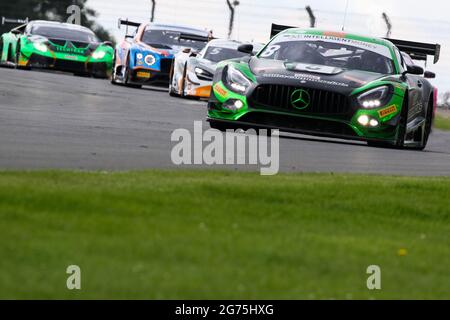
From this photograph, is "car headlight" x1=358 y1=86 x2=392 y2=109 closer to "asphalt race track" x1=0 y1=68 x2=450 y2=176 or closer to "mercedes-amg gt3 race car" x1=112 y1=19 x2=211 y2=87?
"asphalt race track" x1=0 y1=68 x2=450 y2=176

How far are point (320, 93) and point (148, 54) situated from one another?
12613 millimetres

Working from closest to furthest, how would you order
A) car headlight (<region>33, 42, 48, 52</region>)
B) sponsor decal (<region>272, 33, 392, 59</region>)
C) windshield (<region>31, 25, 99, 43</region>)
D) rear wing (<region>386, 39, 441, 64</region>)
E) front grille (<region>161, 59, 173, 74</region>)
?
1. sponsor decal (<region>272, 33, 392, 59</region>)
2. rear wing (<region>386, 39, 441, 64</region>)
3. front grille (<region>161, 59, 173, 74</region>)
4. car headlight (<region>33, 42, 48, 52</region>)
5. windshield (<region>31, 25, 99, 43</region>)

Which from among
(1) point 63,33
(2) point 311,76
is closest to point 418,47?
(2) point 311,76

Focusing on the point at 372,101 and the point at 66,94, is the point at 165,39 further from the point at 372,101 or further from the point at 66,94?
the point at 372,101

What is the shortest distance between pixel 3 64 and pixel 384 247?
85.1 ft

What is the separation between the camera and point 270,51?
16.8 m

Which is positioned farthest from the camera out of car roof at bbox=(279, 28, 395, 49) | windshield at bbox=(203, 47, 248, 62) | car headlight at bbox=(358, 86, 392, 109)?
windshield at bbox=(203, 47, 248, 62)

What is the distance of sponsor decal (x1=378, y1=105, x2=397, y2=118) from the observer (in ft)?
52.0

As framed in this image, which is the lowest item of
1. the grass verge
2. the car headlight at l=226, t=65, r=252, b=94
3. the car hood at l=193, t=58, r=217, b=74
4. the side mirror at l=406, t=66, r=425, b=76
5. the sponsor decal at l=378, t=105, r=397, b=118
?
the grass verge

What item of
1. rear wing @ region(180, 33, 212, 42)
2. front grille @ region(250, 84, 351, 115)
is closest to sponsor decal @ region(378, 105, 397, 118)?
front grille @ region(250, 84, 351, 115)

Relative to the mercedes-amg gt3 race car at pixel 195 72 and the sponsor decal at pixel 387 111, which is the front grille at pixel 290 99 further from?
the mercedes-amg gt3 race car at pixel 195 72

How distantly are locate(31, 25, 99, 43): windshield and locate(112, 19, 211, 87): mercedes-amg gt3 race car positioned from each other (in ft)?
8.98

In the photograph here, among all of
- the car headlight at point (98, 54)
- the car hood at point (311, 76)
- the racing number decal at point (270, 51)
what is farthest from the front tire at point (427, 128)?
the car headlight at point (98, 54)

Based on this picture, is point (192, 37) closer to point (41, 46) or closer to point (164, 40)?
point (164, 40)
